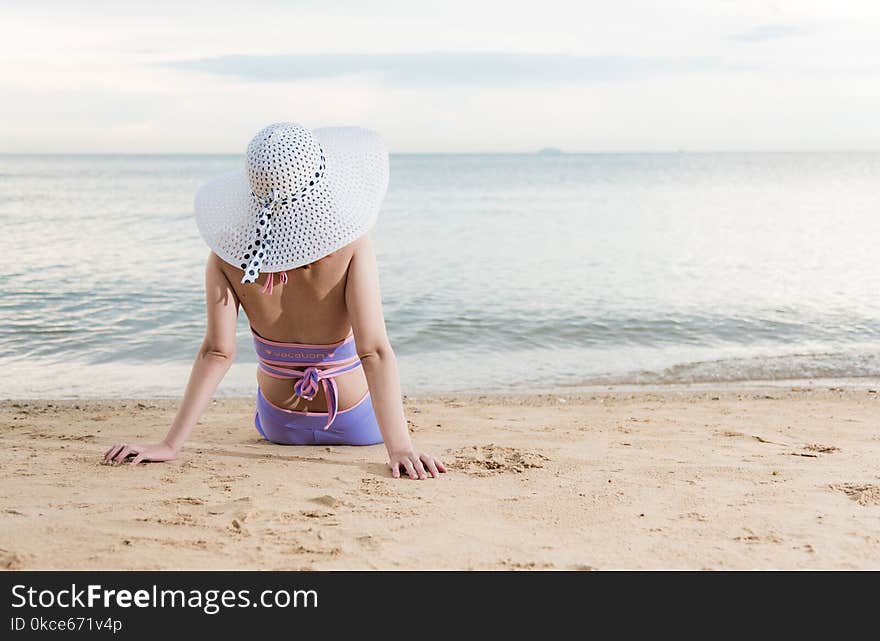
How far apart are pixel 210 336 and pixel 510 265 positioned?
12462mm

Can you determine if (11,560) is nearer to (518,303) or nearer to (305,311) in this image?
(305,311)

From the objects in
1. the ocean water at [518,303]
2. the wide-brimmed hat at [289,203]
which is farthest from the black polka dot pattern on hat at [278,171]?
the ocean water at [518,303]

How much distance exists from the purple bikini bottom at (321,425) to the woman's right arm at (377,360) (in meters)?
0.52

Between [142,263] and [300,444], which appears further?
[142,263]

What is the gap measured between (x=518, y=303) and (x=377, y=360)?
26.9 feet

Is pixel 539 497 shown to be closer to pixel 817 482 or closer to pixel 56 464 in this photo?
pixel 817 482

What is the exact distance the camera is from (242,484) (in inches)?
137

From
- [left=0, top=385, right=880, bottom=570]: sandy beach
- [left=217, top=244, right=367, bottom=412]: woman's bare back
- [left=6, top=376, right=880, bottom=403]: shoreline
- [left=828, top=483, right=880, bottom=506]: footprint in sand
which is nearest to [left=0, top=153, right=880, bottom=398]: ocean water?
[left=6, top=376, right=880, bottom=403]: shoreline

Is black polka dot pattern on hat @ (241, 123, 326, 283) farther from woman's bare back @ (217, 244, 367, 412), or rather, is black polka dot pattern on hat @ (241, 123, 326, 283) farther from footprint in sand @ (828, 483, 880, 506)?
footprint in sand @ (828, 483, 880, 506)

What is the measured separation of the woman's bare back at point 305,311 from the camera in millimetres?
A: 3633

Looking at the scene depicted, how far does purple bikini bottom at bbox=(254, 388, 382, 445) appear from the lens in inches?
162

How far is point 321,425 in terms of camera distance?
13.5 feet
